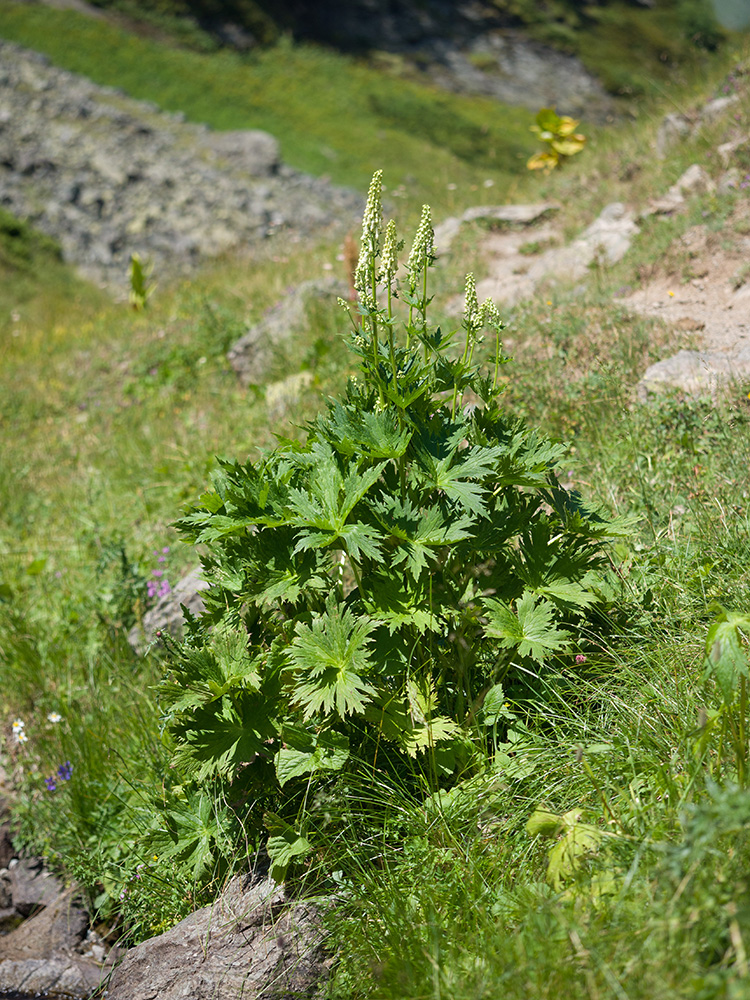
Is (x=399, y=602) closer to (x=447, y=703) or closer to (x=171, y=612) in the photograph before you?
(x=447, y=703)

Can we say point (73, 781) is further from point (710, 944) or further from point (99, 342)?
point (99, 342)

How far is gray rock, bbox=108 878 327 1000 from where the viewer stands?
2211mm

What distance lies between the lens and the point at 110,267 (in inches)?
671

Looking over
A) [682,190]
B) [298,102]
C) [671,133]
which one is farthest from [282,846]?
[298,102]

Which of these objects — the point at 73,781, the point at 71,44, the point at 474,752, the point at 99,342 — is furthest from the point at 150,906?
the point at 71,44

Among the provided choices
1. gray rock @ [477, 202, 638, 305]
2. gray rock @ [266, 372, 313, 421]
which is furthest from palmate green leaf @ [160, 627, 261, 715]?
gray rock @ [477, 202, 638, 305]

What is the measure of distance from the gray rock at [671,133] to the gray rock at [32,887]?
7806mm

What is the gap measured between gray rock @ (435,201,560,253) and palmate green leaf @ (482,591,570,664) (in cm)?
586

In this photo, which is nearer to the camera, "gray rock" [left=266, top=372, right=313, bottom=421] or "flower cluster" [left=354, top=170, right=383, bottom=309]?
"flower cluster" [left=354, top=170, right=383, bottom=309]

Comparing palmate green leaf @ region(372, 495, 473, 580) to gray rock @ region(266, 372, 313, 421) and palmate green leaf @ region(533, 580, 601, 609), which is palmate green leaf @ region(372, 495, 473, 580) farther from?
gray rock @ region(266, 372, 313, 421)

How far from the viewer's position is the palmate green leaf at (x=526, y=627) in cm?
232

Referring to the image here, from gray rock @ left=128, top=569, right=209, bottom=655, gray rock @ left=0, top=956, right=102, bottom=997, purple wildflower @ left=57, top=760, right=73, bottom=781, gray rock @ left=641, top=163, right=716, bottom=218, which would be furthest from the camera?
gray rock @ left=641, top=163, right=716, bottom=218

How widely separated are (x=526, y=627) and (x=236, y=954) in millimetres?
1381

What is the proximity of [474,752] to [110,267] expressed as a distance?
17100mm
